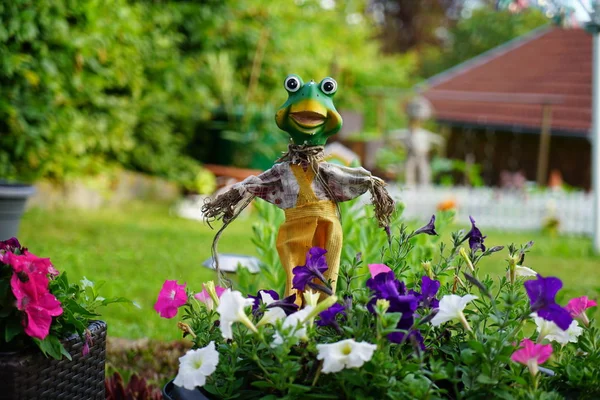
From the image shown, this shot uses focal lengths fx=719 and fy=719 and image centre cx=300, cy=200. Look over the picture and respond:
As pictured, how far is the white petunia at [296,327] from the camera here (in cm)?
139

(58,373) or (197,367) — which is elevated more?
(197,367)

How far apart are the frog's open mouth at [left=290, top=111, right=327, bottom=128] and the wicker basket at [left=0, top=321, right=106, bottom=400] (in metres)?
0.72

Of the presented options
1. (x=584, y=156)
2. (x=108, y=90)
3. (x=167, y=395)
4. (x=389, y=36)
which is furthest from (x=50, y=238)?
(x=389, y=36)

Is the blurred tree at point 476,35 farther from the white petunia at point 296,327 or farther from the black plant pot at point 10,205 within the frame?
the white petunia at point 296,327

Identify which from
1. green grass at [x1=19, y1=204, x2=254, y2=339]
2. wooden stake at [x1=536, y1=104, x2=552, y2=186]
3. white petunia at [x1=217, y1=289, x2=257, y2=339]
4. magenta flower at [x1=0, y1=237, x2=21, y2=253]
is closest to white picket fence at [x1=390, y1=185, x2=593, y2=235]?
wooden stake at [x1=536, y1=104, x2=552, y2=186]

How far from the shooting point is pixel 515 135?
48.0 feet

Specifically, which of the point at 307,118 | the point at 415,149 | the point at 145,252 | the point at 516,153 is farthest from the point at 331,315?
the point at 516,153

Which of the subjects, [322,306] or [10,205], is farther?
[10,205]

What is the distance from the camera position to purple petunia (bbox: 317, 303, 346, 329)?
148 cm

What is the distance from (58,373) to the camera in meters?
1.64

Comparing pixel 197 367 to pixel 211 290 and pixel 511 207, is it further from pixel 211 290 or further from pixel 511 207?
pixel 511 207

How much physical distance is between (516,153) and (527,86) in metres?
1.44

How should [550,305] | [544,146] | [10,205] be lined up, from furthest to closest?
[544,146] < [10,205] < [550,305]

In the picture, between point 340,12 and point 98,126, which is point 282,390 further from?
point 340,12
